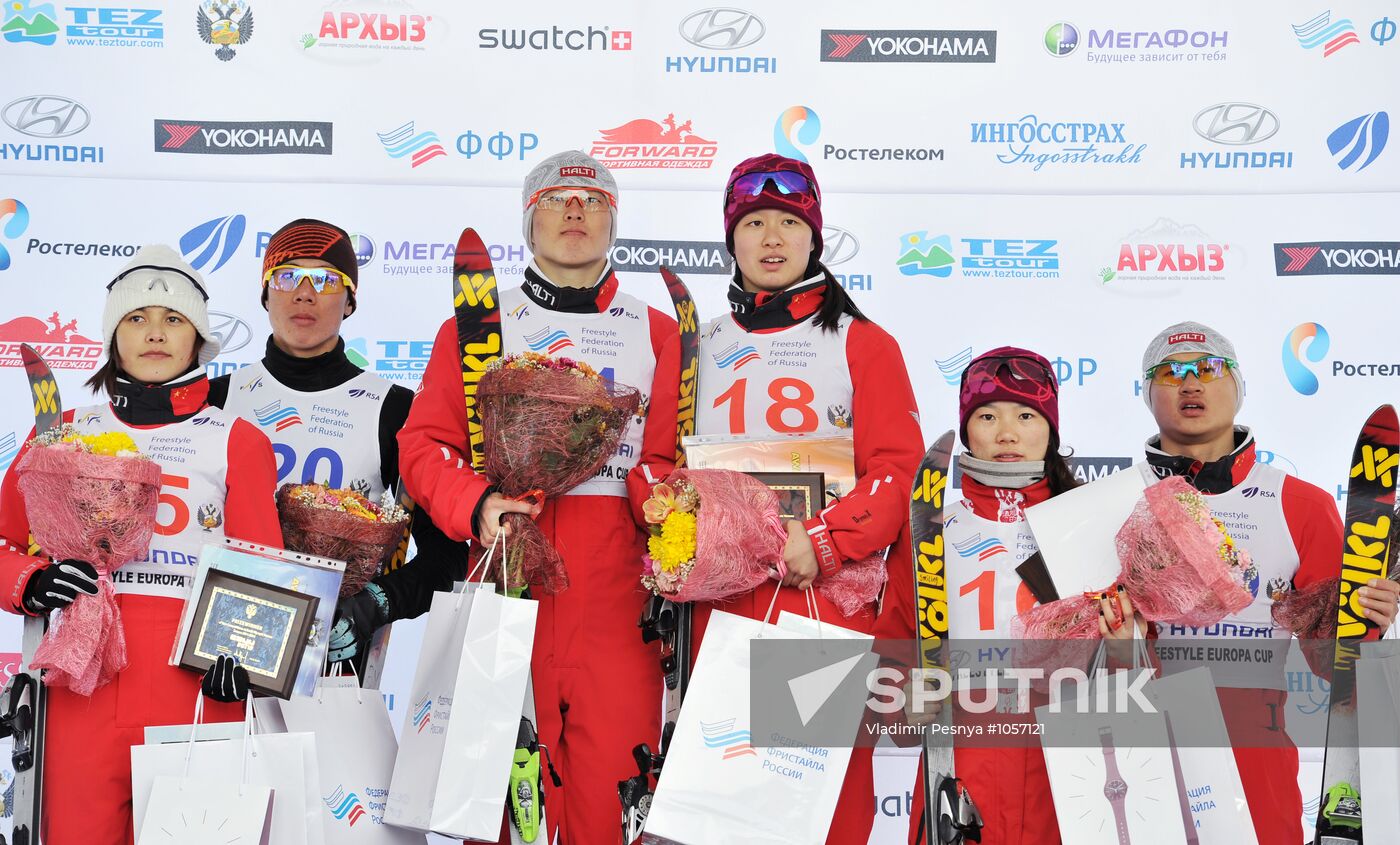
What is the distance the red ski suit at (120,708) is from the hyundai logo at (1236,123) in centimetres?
401

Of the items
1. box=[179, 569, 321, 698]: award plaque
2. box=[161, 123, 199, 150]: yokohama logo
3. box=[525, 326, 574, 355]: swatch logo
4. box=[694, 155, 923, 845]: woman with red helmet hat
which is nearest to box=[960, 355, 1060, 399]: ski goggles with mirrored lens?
box=[694, 155, 923, 845]: woman with red helmet hat

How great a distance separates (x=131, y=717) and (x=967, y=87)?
389 centimetres

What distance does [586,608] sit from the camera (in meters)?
3.38

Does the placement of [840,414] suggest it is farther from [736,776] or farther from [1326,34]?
[1326,34]

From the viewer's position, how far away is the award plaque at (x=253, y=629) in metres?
3.15

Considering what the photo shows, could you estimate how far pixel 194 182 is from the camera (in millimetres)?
5293

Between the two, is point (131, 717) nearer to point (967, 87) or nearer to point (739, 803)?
point (739, 803)

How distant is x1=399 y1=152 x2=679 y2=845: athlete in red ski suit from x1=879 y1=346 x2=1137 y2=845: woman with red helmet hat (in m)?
0.68

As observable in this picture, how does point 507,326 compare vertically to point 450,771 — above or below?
above

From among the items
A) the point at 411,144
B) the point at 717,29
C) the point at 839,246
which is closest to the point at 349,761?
the point at 411,144

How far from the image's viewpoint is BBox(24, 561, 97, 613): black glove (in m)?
3.09

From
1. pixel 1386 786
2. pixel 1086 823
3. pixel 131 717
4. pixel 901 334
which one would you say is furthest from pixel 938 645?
pixel 901 334

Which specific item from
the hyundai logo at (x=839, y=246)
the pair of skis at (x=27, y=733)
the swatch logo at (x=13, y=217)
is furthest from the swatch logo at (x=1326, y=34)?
the swatch logo at (x=13, y=217)

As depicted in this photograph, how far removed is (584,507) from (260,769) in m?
1.00
